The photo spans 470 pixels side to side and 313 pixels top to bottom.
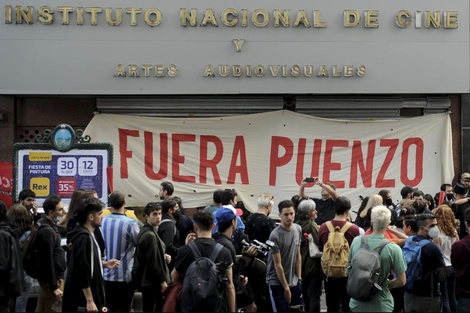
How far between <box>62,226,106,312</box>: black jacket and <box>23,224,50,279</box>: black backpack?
48.4 inches

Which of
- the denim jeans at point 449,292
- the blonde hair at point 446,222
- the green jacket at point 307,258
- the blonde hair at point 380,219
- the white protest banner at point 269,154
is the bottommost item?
the denim jeans at point 449,292

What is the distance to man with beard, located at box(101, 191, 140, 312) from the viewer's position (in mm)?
9742

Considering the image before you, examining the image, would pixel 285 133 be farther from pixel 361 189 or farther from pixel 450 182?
pixel 450 182

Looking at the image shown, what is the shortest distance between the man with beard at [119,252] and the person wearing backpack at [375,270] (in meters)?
2.73

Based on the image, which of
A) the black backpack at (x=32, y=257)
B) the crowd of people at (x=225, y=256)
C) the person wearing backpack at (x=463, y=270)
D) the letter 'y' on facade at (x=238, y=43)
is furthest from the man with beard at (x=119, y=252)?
the letter 'y' on facade at (x=238, y=43)

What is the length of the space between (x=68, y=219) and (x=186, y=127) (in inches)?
232

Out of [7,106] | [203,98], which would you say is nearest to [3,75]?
[7,106]

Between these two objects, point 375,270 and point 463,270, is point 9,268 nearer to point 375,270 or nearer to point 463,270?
point 375,270

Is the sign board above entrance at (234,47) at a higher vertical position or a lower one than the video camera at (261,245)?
higher

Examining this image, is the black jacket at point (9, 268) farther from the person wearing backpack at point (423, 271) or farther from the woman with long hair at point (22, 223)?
the person wearing backpack at point (423, 271)

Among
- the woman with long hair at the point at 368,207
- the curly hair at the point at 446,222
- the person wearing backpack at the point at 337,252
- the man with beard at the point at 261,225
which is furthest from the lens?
the woman with long hair at the point at 368,207

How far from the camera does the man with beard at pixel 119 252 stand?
32.0 feet

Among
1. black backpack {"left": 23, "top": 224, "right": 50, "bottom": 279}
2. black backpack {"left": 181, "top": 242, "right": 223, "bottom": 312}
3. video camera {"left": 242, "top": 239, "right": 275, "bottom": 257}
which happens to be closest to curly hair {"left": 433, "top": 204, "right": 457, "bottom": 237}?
video camera {"left": 242, "top": 239, "right": 275, "bottom": 257}

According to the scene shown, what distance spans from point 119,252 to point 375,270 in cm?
309
